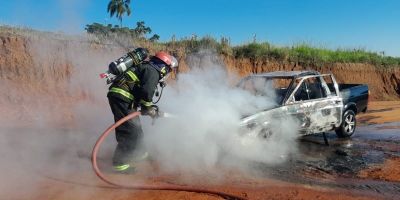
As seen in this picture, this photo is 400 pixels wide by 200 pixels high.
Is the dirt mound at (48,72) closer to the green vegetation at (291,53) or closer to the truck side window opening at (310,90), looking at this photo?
the green vegetation at (291,53)

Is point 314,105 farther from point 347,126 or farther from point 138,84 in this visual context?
point 138,84

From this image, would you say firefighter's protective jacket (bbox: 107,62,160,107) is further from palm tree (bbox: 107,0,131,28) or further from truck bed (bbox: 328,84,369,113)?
palm tree (bbox: 107,0,131,28)

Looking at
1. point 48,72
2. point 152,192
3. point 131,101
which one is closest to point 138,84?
point 131,101

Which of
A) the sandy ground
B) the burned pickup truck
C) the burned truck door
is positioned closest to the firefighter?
the sandy ground

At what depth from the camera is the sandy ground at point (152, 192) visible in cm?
553

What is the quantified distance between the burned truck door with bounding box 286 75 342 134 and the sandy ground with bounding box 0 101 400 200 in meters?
2.19

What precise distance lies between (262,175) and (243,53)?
1320 cm

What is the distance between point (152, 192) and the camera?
5.69m

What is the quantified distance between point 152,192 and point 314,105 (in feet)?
16.2

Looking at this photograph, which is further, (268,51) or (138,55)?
(268,51)

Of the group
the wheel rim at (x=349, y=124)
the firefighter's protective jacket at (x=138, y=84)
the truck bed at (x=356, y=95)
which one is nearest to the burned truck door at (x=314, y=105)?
the wheel rim at (x=349, y=124)

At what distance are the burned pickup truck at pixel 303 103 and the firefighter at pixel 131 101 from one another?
2026 mm

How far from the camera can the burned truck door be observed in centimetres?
884

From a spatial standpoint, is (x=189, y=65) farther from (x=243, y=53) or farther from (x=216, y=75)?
(x=216, y=75)
